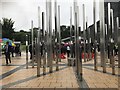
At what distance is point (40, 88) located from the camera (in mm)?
7027

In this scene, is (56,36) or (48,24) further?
(56,36)

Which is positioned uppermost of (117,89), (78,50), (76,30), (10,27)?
(10,27)

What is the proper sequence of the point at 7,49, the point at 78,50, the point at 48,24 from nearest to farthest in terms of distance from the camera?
the point at 78,50 → the point at 48,24 → the point at 7,49

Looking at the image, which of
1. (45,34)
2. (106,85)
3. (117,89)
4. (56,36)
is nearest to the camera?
(117,89)

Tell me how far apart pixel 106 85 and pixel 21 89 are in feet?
8.36

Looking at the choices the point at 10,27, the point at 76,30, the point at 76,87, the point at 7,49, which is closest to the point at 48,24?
the point at 76,30

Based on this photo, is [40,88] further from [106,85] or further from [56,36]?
[56,36]

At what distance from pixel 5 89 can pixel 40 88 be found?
0.98 meters

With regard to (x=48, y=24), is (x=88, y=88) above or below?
below

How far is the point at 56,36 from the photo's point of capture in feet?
45.7

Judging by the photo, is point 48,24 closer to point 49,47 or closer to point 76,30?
point 49,47

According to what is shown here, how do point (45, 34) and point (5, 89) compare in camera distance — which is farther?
point (45, 34)

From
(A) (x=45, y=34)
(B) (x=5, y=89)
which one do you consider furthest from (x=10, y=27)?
(B) (x=5, y=89)

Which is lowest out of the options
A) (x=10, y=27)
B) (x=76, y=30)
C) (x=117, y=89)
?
(x=117, y=89)
